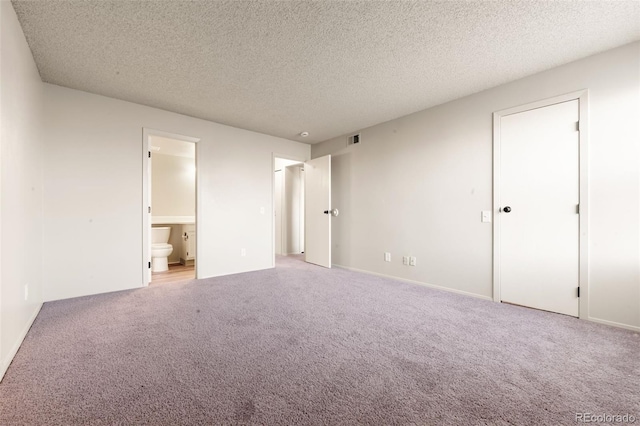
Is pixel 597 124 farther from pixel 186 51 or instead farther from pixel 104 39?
pixel 104 39

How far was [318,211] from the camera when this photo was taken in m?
5.09

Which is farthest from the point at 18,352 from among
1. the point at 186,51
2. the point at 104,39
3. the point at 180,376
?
the point at 186,51

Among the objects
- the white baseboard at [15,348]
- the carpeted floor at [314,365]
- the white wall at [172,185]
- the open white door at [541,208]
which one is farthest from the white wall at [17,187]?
the open white door at [541,208]

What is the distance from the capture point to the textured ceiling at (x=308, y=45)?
1.87 meters

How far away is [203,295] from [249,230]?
156 centimetres

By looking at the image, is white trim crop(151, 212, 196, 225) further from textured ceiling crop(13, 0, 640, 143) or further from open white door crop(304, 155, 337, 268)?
textured ceiling crop(13, 0, 640, 143)

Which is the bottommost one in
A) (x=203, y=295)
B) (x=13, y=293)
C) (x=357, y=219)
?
(x=203, y=295)

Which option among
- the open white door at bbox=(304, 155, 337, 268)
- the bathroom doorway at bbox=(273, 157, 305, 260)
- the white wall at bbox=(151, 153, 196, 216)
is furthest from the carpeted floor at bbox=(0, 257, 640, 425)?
the bathroom doorway at bbox=(273, 157, 305, 260)

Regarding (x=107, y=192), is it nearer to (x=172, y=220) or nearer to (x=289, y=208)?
(x=172, y=220)

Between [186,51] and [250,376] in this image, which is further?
[186,51]

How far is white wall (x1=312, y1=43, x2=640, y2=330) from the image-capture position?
7.39ft

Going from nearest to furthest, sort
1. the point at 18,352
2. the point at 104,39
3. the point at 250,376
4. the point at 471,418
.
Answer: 1. the point at 471,418
2. the point at 250,376
3. the point at 18,352
4. the point at 104,39

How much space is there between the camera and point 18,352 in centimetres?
178

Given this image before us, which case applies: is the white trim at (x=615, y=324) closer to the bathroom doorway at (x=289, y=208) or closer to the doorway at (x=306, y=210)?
the doorway at (x=306, y=210)
